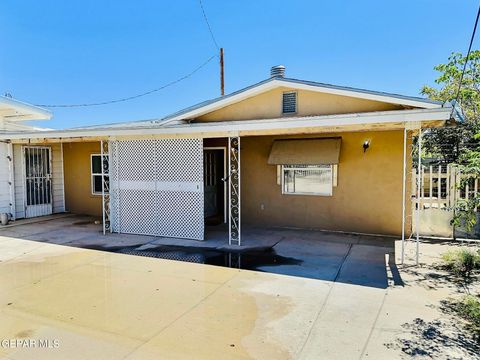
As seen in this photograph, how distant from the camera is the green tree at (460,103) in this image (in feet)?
45.8

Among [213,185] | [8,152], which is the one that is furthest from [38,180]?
[213,185]

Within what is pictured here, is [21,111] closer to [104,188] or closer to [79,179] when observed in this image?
[79,179]

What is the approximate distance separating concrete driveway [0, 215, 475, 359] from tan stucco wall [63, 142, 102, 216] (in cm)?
620

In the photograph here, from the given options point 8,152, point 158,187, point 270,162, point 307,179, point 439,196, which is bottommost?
point 439,196

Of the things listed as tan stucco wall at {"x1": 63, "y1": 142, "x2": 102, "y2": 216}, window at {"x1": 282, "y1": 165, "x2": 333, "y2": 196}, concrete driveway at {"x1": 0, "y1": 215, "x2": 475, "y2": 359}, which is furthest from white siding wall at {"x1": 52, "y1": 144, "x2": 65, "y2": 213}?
window at {"x1": 282, "y1": 165, "x2": 333, "y2": 196}

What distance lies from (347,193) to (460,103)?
33.1 ft

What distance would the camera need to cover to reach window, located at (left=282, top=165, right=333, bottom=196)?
10.3 m

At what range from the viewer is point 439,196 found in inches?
356

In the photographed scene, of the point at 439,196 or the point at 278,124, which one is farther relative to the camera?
the point at 439,196

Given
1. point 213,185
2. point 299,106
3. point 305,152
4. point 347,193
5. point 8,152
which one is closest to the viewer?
point 299,106

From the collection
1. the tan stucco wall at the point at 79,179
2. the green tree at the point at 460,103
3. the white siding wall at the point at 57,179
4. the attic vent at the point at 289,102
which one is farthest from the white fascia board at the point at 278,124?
the green tree at the point at 460,103

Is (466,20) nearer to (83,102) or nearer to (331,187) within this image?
(331,187)

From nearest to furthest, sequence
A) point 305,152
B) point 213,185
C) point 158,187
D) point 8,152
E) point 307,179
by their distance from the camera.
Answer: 1. point 158,187
2. point 305,152
3. point 307,179
4. point 8,152
5. point 213,185

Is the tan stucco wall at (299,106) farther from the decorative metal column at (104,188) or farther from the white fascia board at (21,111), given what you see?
the white fascia board at (21,111)
